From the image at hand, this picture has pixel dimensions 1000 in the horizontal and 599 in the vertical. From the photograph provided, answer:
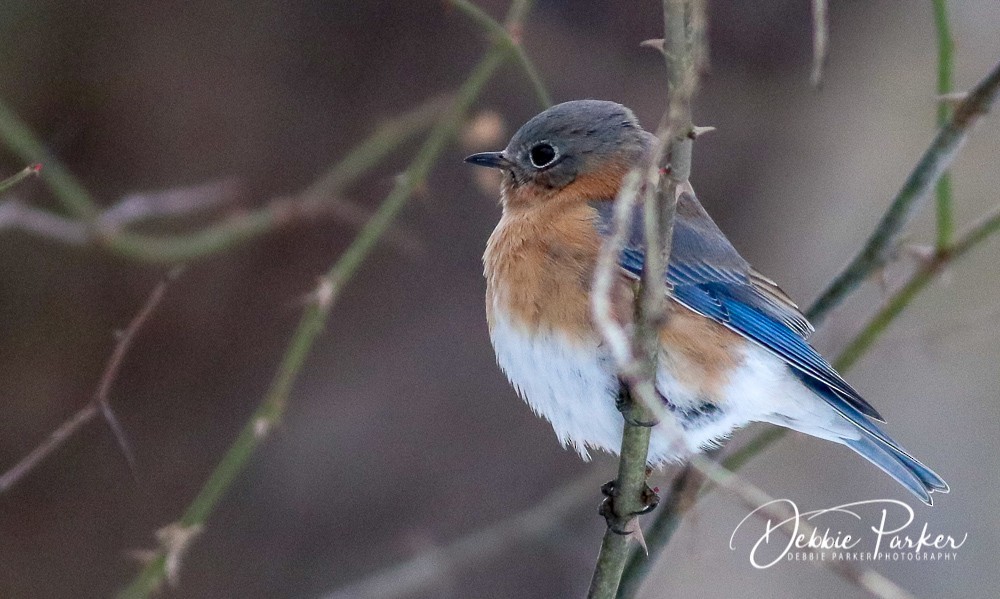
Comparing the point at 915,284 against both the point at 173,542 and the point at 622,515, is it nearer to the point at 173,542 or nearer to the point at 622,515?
the point at 622,515

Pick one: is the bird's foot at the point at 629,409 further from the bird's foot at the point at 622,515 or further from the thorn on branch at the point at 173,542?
the thorn on branch at the point at 173,542

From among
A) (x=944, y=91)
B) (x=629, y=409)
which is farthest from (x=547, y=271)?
(x=944, y=91)

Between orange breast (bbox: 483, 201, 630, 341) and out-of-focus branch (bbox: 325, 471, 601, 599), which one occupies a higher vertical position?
orange breast (bbox: 483, 201, 630, 341)

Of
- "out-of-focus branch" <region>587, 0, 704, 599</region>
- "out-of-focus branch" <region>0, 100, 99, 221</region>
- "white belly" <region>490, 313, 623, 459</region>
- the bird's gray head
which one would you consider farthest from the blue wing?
"out-of-focus branch" <region>0, 100, 99, 221</region>

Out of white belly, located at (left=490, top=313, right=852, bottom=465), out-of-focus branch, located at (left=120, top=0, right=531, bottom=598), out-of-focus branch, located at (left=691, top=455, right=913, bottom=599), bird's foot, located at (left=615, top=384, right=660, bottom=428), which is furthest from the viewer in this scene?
white belly, located at (left=490, top=313, right=852, bottom=465)

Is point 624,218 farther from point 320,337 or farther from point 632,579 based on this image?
point 320,337

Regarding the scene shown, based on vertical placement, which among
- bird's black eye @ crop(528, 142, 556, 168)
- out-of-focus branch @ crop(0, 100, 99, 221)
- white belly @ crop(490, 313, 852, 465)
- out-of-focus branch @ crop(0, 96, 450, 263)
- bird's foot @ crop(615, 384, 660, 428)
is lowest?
white belly @ crop(490, 313, 852, 465)

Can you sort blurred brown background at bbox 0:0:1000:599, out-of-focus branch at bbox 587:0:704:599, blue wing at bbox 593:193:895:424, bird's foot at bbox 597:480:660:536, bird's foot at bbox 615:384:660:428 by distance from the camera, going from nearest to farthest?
out-of-focus branch at bbox 587:0:704:599 < bird's foot at bbox 615:384:660:428 < bird's foot at bbox 597:480:660:536 < blue wing at bbox 593:193:895:424 < blurred brown background at bbox 0:0:1000:599

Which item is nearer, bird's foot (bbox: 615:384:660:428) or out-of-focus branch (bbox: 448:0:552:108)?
bird's foot (bbox: 615:384:660:428)

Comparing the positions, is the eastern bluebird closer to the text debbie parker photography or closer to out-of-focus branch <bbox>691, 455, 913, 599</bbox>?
the text debbie parker photography
